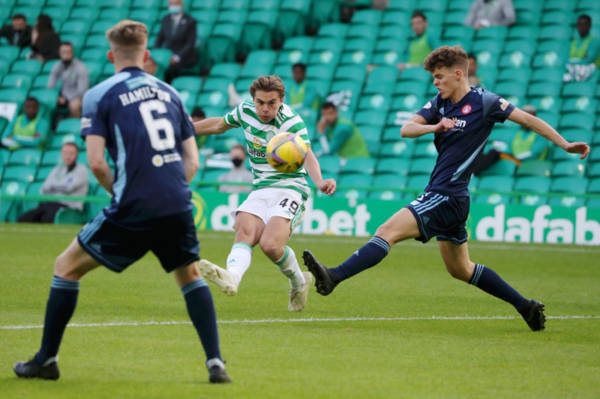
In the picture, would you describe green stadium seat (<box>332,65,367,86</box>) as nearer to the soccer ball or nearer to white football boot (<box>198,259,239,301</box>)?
the soccer ball

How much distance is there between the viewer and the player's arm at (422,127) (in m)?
7.52

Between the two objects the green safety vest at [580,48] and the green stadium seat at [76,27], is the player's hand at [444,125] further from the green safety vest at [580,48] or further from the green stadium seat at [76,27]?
the green stadium seat at [76,27]

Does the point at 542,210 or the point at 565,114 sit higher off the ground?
the point at 565,114

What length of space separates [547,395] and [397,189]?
493 inches

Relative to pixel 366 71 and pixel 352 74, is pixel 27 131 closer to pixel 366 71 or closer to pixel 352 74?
pixel 352 74

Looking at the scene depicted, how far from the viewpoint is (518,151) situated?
18500 millimetres

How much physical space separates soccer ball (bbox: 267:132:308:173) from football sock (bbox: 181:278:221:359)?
2.62 m

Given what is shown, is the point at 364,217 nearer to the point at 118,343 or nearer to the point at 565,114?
the point at 565,114

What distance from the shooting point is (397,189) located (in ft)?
58.5

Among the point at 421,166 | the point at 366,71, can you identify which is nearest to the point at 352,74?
the point at 366,71

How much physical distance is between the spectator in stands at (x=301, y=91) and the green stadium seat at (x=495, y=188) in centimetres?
374

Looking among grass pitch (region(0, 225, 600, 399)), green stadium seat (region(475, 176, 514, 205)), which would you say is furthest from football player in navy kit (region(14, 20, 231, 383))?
green stadium seat (region(475, 176, 514, 205))

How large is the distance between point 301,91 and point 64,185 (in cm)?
485

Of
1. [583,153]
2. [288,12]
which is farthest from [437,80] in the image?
[288,12]
